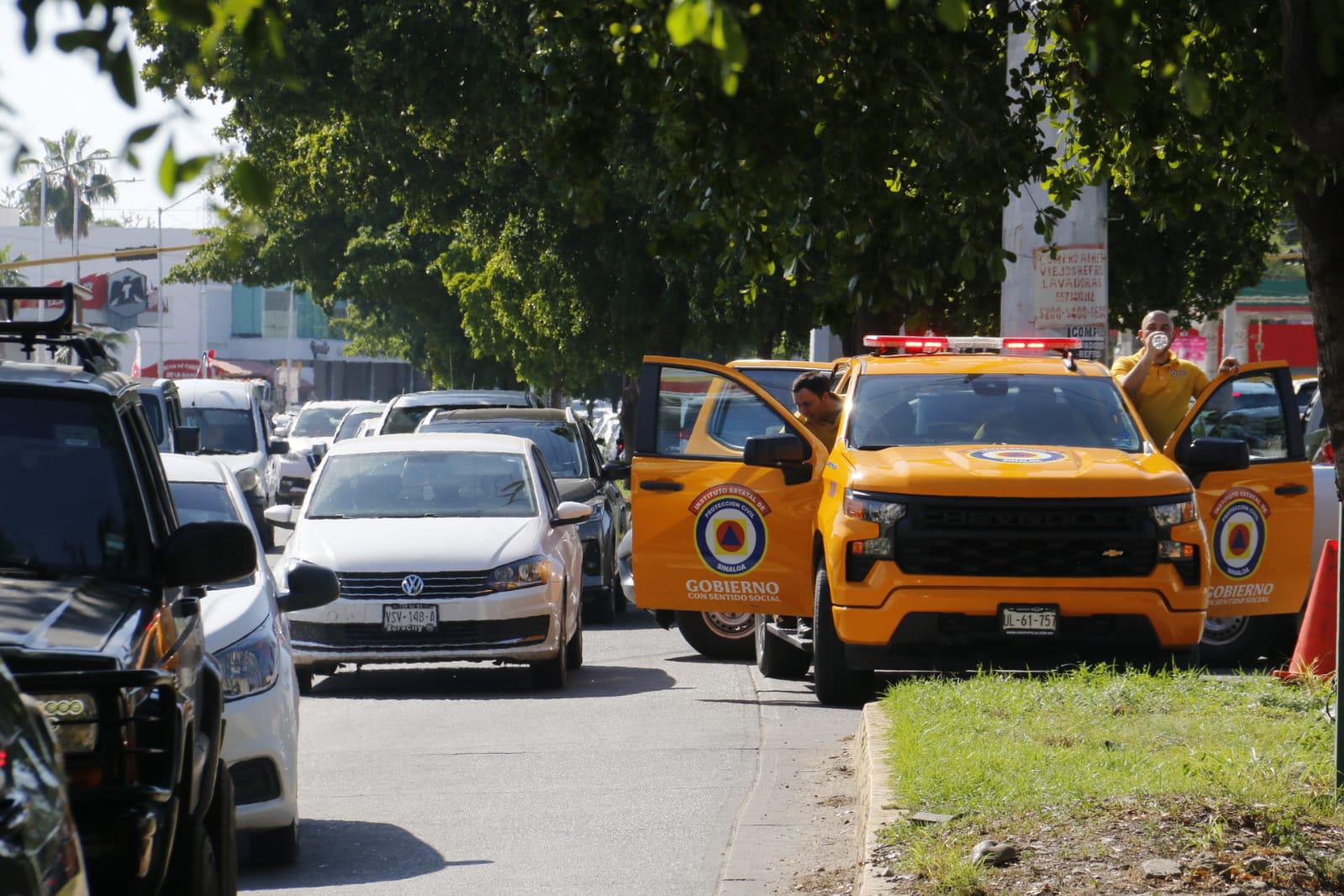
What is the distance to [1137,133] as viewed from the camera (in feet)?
27.1

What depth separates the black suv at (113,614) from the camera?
4.08 m

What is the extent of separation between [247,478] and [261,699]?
60.8 feet

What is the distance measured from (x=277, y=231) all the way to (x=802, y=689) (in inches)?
1491

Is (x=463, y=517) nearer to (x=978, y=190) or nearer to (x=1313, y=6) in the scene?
(x=978, y=190)

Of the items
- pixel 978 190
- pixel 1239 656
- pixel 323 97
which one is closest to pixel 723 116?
pixel 978 190

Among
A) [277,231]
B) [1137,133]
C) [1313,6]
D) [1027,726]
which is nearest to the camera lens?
[1313,6]

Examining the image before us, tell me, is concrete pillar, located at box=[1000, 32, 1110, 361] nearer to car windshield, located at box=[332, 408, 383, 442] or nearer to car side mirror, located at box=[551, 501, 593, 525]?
car side mirror, located at box=[551, 501, 593, 525]

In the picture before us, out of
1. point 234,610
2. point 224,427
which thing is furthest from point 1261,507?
point 224,427

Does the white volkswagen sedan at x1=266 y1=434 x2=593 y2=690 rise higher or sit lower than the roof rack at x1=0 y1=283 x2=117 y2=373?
lower

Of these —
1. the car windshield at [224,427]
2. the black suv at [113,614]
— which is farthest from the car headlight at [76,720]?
the car windshield at [224,427]

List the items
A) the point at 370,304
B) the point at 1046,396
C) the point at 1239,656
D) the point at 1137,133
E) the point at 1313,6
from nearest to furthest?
the point at 1313,6, the point at 1137,133, the point at 1046,396, the point at 1239,656, the point at 370,304

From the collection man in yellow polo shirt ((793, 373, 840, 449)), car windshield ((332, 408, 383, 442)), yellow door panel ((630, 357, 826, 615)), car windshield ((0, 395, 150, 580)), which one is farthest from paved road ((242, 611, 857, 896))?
car windshield ((332, 408, 383, 442))

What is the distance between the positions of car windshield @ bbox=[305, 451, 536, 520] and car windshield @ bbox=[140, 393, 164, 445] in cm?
888

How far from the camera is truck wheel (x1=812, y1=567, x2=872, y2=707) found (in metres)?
11.2
